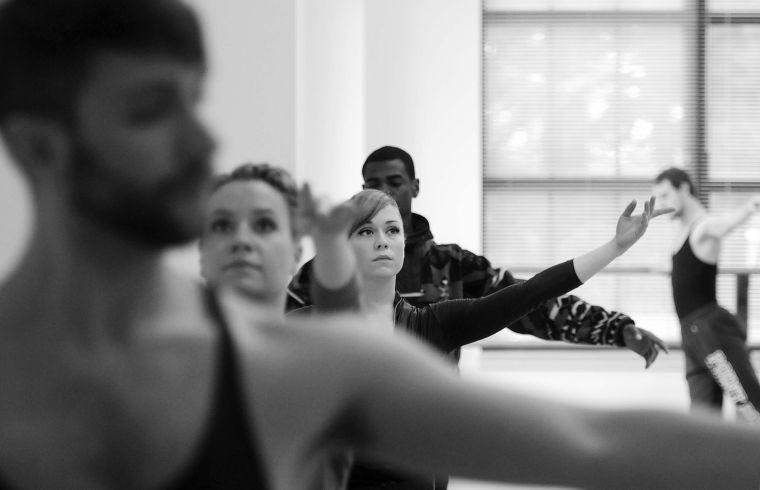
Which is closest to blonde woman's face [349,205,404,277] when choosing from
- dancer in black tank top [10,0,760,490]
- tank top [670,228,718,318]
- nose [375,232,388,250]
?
nose [375,232,388,250]

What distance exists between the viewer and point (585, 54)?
33.0 feet

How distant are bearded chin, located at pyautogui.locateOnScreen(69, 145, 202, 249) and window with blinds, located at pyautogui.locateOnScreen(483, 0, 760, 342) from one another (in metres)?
9.68

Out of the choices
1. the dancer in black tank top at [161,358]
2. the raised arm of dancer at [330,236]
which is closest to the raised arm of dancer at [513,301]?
the raised arm of dancer at [330,236]

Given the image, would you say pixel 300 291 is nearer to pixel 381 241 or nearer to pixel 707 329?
pixel 381 241

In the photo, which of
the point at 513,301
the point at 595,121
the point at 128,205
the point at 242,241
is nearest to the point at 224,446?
the point at 128,205

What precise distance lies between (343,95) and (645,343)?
4.06m

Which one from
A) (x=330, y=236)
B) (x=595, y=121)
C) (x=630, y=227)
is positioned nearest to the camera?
(x=330, y=236)

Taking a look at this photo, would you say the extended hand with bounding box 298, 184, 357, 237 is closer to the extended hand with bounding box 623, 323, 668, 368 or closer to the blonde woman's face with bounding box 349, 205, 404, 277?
the blonde woman's face with bounding box 349, 205, 404, 277

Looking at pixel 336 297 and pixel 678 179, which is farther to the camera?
pixel 678 179

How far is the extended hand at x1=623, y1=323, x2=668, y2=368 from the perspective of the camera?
2801 mm

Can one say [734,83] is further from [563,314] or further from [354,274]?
[354,274]

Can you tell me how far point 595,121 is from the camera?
32.9 feet

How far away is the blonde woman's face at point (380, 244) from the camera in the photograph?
258 cm

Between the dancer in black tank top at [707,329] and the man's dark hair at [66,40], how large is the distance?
562cm
